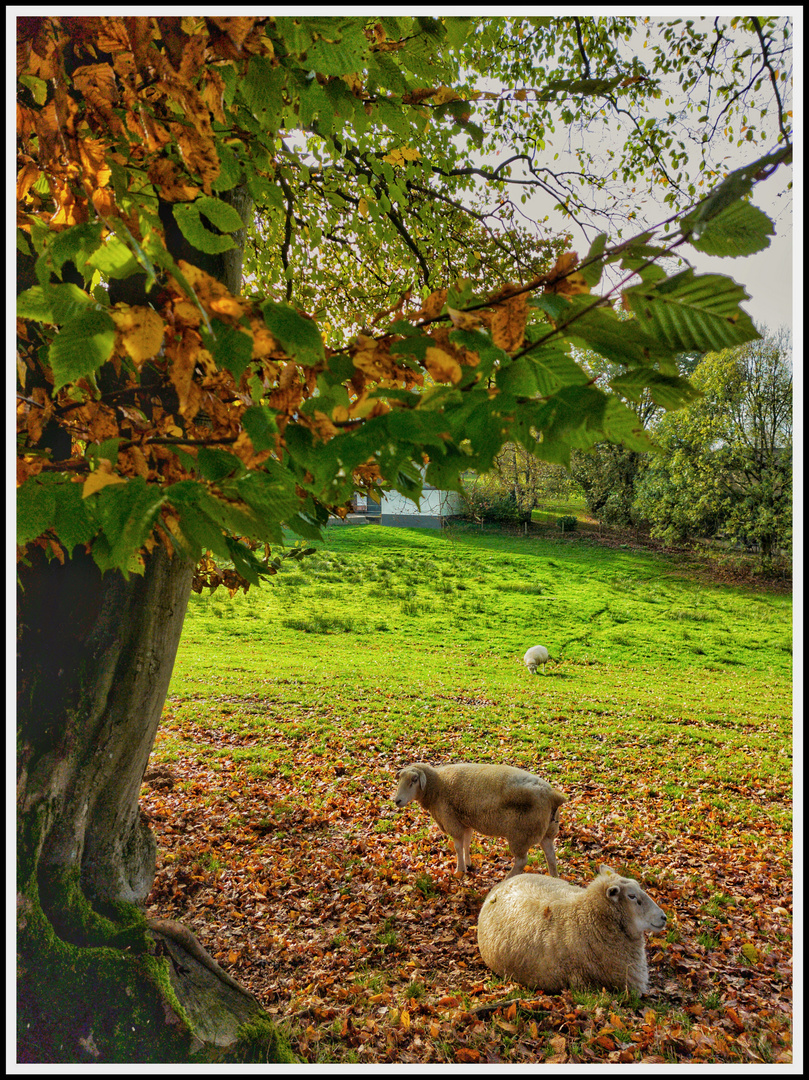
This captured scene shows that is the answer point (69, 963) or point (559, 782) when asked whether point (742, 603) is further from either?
point (69, 963)

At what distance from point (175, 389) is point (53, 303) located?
Result: 3.94 feet

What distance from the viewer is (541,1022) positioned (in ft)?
12.3

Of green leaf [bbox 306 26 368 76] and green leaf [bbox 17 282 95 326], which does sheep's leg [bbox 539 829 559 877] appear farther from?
green leaf [bbox 306 26 368 76]

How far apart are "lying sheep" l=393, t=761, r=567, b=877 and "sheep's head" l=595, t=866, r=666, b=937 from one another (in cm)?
111

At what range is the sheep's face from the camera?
5.65 metres

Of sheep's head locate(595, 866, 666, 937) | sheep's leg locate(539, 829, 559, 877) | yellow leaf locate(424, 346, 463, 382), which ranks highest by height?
yellow leaf locate(424, 346, 463, 382)

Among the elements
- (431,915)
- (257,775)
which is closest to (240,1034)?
(431,915)

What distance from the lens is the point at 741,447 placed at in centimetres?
2188

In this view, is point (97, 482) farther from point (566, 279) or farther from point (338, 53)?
point (338, 53)

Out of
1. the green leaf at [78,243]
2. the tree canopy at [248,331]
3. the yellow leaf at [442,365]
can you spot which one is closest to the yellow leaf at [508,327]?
the tree canopy at [248,331]

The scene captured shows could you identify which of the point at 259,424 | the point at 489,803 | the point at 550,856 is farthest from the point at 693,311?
the point at 550,856

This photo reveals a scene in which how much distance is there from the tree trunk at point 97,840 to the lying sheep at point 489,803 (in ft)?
8.68

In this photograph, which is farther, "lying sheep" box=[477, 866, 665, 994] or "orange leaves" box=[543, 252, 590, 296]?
"lying sheep" box=[477, 866, 665, 994]

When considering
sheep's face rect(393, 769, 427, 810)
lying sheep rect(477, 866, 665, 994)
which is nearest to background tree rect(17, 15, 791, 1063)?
lying sheep rect(477, 866, 665, 994)
